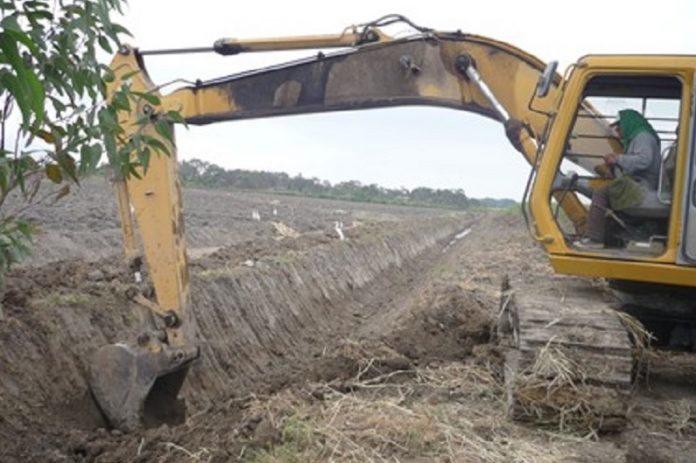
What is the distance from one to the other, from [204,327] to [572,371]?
5.79 meters

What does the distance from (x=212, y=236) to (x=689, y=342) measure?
1745 cm

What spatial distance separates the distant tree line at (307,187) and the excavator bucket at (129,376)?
57.7m

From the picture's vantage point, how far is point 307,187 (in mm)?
84500

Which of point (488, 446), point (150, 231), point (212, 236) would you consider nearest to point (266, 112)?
point (150, 231)

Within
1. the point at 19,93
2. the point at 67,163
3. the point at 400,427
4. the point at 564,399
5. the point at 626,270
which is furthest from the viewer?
the point at 626,270

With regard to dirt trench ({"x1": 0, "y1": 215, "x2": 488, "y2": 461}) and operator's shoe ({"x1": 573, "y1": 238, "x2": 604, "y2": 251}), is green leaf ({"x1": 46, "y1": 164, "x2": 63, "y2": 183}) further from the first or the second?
operator's shoe ({"x1": 573, "y1": 238, "x2": 604, "y2": 251})

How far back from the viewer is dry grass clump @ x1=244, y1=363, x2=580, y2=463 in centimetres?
480

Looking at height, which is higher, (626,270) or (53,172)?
(53,172)

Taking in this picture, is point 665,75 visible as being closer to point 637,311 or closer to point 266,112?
point 637,311

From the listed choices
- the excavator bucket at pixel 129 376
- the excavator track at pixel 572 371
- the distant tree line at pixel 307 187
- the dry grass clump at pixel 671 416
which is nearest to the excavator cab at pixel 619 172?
the excavator track at pixel 572 371

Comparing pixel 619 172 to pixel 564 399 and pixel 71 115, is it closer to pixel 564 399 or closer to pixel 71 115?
pixel 564 399

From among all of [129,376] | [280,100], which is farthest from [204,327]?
[280,100]

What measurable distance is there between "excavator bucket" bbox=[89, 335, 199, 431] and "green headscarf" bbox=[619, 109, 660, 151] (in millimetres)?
4061

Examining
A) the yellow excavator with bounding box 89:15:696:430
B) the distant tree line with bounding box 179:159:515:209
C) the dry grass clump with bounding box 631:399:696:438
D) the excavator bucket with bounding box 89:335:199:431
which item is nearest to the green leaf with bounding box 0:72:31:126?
the yellow excavator with bounding box 89:15:696:430
